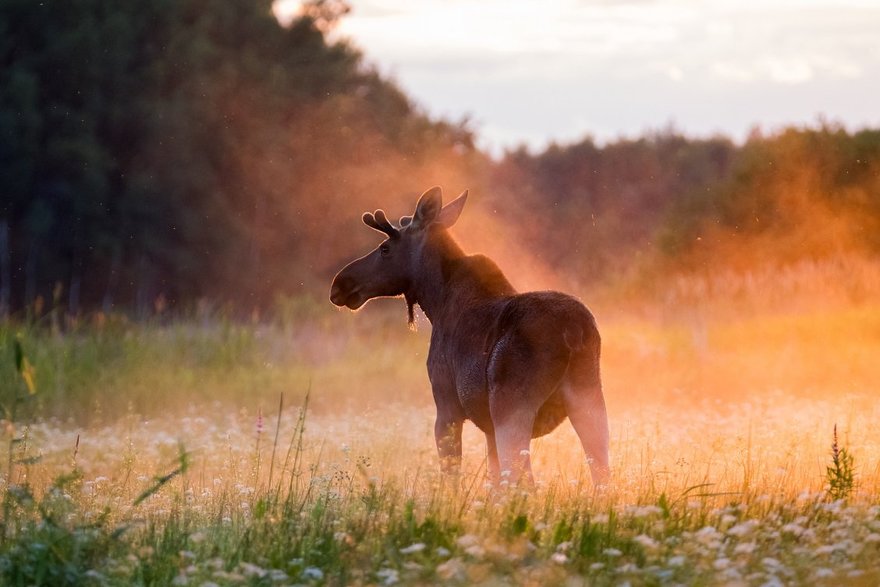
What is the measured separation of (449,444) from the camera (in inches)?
342

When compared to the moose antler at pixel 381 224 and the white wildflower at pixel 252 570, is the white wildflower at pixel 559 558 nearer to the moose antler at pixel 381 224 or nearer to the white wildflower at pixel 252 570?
the white wildflower at pixel 252 570

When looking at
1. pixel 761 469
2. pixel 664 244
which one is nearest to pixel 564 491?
pixel 761 469

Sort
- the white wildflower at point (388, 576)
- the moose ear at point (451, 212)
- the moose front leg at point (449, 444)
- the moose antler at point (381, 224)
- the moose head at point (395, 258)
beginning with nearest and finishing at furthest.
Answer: the white wildflower at point (388, 576) → the moose front leg at point (449, 444) → the moose ear at point (451, 212) → the moose head at point (395, 258) → the moose antler at point (381, 224)

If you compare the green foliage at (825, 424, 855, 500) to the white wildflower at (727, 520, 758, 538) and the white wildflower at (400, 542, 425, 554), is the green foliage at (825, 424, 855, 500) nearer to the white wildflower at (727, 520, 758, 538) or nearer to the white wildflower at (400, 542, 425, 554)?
the white wildflower at (727, 520, 758, 538)

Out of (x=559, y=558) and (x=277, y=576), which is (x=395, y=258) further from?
(x=559, y=558)

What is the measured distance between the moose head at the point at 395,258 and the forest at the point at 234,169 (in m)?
21.0

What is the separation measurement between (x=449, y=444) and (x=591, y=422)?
3.43 feet

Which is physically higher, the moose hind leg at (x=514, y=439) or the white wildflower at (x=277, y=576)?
the moose hind leg at (x=514, y=439)

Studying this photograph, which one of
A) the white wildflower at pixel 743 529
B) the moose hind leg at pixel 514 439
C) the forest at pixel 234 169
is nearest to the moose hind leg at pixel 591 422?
the moose hind leg at pixel 514 439

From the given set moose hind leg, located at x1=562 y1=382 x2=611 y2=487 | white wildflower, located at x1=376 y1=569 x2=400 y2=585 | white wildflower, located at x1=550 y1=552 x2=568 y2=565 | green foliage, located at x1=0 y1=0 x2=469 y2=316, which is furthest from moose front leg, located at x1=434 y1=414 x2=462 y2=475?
green foliage, located at x1=0 y1=0 x2=469 y2=316

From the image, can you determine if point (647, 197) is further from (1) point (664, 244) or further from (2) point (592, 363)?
(2) point (592, 363)

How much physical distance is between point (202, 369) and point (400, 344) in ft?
16.4

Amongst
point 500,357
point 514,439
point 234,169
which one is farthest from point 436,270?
point 234,169

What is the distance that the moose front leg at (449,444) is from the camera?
8.45 metres
